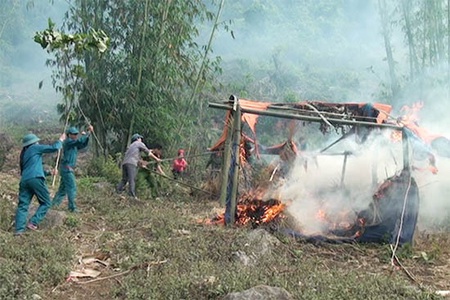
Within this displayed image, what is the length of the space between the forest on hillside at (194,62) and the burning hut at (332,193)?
2.79 metres

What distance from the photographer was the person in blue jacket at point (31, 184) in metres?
6.79

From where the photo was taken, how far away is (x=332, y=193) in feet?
29.9

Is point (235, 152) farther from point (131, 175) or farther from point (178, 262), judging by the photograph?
point (131, 175)

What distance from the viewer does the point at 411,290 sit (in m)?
5.27

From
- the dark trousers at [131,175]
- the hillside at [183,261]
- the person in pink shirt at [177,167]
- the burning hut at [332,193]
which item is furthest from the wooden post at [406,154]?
the person in pink shirt at [177,167]

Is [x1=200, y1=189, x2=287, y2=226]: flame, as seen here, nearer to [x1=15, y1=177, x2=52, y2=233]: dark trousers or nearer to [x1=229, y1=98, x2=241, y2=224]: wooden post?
[x1=229, y1=98, x2=241, y2=224]: wooden post

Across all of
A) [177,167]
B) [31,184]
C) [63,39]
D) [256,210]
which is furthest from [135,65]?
[31,184]

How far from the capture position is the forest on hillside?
42.1 feet

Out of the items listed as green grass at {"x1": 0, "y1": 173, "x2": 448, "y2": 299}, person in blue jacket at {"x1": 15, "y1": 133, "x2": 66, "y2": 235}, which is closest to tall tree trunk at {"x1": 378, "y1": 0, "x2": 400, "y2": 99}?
green grass at {"x1": 0, "y1": 173, "x2": 448, "y2": 299}

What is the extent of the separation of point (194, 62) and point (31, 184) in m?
7.64

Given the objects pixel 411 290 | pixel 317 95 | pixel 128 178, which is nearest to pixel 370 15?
pixel 317 95

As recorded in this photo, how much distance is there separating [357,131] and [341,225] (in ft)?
5.91

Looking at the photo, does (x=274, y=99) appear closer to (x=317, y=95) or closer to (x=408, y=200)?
(x=317, y=95)

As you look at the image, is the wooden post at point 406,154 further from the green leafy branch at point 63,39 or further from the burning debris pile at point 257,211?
the green leafy branch at point 63,39
